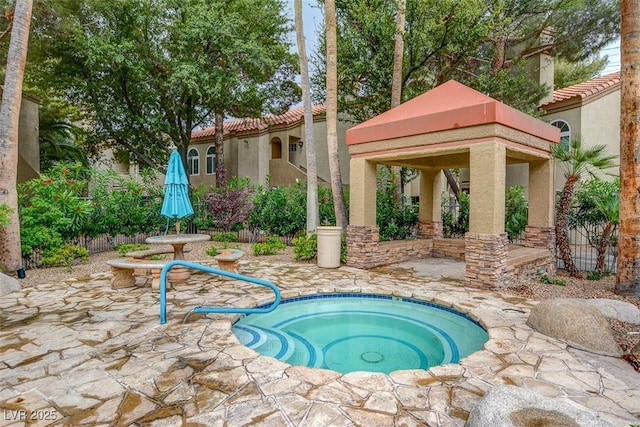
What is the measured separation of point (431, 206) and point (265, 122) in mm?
12415

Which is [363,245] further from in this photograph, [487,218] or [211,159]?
[211,159]

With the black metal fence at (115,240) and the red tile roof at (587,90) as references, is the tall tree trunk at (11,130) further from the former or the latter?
the red tile roof at (587,90)

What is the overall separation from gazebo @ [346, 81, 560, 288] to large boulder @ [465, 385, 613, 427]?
187 inches

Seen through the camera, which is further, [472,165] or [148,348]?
[472,165]

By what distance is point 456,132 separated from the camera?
7461mm

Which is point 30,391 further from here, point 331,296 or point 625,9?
point 625,9

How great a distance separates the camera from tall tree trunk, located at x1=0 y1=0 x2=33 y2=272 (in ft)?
26.1

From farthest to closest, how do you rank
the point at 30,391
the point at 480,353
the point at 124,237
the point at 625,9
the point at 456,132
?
the point at 124,237 < the point at 456,132 < the point at 625,9 < the point at 480,353 < the point at 30,391

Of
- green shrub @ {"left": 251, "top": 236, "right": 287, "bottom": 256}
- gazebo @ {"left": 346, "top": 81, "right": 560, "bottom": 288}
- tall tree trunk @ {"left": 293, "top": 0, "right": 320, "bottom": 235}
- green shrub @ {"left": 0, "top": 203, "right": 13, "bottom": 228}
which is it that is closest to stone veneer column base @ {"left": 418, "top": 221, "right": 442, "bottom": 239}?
gazebo @ {"left": 346, "top": 81, "right": 560, "bottom": 288}

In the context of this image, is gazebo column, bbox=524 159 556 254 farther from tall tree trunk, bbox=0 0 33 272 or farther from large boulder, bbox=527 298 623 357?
tall tree trunk, bbox=0 0 33 272

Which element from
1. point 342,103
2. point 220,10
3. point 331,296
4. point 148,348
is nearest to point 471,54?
point 342,103

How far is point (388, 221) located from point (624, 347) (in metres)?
8.32

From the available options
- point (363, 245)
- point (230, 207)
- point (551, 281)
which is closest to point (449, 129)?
point (363, 245)

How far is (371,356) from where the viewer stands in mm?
4750
